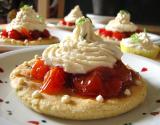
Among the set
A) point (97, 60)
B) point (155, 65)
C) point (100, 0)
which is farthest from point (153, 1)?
point (97, 60)

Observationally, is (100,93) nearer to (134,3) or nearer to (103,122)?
(103,122)

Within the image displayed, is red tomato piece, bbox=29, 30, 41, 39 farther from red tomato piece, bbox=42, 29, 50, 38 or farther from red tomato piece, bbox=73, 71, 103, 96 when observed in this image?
red tomato piece, bbox=73, 71, 103, 96

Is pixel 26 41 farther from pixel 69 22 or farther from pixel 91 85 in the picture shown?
pixel 91 85

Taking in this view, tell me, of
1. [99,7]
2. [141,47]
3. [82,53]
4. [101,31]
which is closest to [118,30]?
[101,31]

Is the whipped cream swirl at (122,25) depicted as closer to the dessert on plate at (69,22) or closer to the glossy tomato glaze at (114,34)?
the glossy tomato glaze at (114,34)

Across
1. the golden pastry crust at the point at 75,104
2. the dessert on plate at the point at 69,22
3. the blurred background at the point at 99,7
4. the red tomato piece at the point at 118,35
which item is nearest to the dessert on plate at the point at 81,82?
the golden pastry crust at the point at 75,104

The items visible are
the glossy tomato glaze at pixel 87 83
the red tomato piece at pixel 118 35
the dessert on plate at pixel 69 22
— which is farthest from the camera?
the dessert on plate at pixel 69 22

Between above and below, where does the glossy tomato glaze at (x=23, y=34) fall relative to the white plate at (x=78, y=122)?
above
